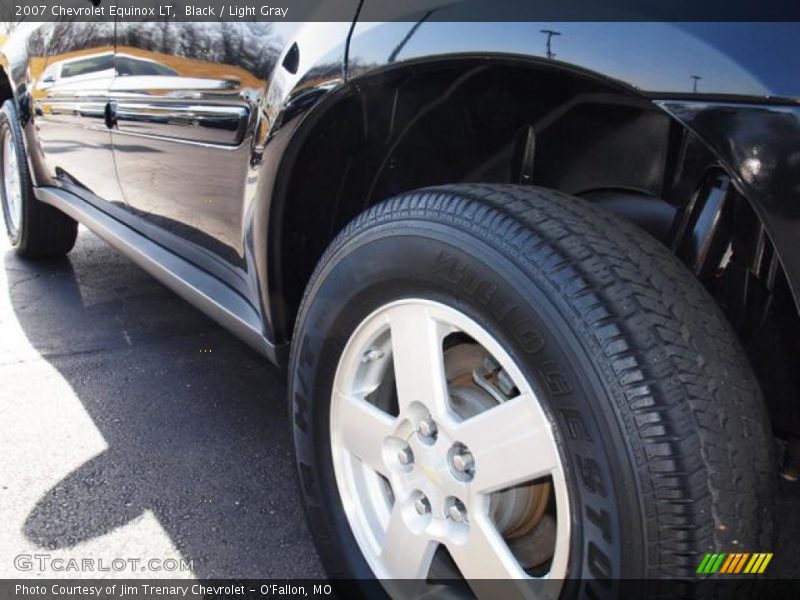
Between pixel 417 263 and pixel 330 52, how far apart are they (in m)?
0.54

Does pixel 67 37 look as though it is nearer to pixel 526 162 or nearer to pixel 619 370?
pixel 526 162

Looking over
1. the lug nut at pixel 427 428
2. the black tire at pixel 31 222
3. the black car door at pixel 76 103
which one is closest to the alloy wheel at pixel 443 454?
the lug nut at pixel 427 428

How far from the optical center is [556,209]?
1.26m

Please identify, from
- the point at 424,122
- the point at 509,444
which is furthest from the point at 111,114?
the point at 509,444

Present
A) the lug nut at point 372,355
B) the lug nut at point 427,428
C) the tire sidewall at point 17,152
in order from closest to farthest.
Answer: the lug nut at point 427,428 < the lug nut at point 372,355 < the tire sidewall at point 17,152

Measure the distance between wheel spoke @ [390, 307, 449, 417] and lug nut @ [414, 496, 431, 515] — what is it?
184 millimetres

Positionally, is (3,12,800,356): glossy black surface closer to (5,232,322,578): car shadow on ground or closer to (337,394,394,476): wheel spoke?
(337,394,394,476): wheel spoke

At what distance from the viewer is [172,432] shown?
2.52 m

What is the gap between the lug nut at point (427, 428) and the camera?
4.69ft

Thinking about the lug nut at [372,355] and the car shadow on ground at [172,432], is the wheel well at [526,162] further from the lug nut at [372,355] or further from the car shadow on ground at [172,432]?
the car shadow on ground at [172,432]

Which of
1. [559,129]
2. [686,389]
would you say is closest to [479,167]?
[559,129]

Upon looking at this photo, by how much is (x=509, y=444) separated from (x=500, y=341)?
168 mm

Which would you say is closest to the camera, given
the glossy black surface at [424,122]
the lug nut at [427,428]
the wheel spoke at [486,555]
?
the glossy black surface at [424,122]

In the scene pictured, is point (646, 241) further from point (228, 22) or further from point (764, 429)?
point (228, 22)
